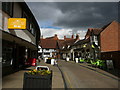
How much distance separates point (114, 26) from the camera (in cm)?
3250

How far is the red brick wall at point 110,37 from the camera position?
3141 cm

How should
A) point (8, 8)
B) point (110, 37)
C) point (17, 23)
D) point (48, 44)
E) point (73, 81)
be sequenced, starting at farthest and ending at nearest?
1. point (48, 44)
2. point (110, 37)
3. point (8, 8)
4. point (17, 23)
5. point (73, 81)

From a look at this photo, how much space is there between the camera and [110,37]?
32188 mm

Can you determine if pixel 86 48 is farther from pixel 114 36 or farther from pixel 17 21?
pixel 17 21

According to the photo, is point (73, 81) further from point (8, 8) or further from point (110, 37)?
point (110, 37)

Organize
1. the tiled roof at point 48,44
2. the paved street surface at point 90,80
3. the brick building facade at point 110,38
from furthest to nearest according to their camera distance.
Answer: the tiled roof at point 48,44 < the brick building facade at point 110,38 < the paved street surface at point 90,80

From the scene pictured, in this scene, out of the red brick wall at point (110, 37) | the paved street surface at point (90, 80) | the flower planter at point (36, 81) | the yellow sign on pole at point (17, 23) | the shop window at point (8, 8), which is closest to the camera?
the flower planter at point (36, 81)

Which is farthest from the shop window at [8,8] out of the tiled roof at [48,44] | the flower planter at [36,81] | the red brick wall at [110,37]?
the tiled roof at [48,44]

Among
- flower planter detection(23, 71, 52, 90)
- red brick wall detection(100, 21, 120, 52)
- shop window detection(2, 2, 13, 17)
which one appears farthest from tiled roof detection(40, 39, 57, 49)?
flower planter detection(23, 71, 52, 90)

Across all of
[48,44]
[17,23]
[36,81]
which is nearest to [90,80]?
[36,81]

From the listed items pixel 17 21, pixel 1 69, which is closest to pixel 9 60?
pixel 1 69

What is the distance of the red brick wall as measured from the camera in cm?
3141

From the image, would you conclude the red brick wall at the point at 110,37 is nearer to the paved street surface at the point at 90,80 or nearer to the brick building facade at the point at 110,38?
the brick building facade at the point at 110,38

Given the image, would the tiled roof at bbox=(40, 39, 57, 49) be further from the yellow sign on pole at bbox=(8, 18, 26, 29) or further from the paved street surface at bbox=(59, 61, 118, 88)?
the yellow sign on pole at bbox=(8, 18, 26, 29)
